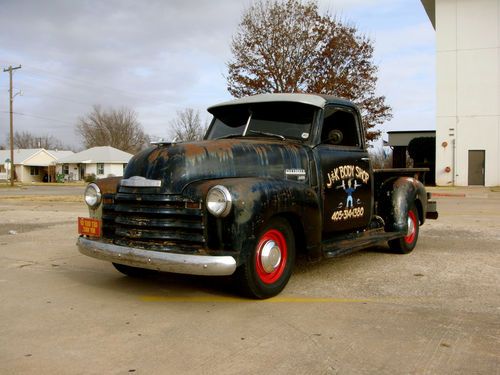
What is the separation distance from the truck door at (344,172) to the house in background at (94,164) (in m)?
55.8

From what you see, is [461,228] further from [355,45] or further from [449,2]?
[449,2]

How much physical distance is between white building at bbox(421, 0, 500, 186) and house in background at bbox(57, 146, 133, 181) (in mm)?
40459

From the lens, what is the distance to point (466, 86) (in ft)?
95.3

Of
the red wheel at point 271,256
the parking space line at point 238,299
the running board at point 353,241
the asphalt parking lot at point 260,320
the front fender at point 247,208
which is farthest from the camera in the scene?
the running board at point 353,241

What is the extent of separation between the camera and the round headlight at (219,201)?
423cm

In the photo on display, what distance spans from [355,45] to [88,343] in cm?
2463

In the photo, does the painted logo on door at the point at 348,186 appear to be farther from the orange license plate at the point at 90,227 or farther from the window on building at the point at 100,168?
the window on building at the point at 100,168

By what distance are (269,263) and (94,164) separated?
2404 inches

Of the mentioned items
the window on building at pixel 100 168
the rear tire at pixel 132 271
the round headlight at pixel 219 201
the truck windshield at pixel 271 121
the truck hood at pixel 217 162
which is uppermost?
the window on building at pixel 100 168

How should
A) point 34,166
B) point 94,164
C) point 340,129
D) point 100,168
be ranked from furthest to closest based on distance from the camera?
point 34,166 < point 94,164 < point 100,168 < point 340,129

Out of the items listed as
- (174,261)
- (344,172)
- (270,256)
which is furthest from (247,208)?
(344,172)

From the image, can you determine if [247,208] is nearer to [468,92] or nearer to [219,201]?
[219,201]

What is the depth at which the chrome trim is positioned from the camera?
4.59m

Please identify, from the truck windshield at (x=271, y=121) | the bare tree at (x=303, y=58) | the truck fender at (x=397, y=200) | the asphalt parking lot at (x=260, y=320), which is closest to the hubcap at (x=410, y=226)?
the truck fender at (x=397, y=200)
